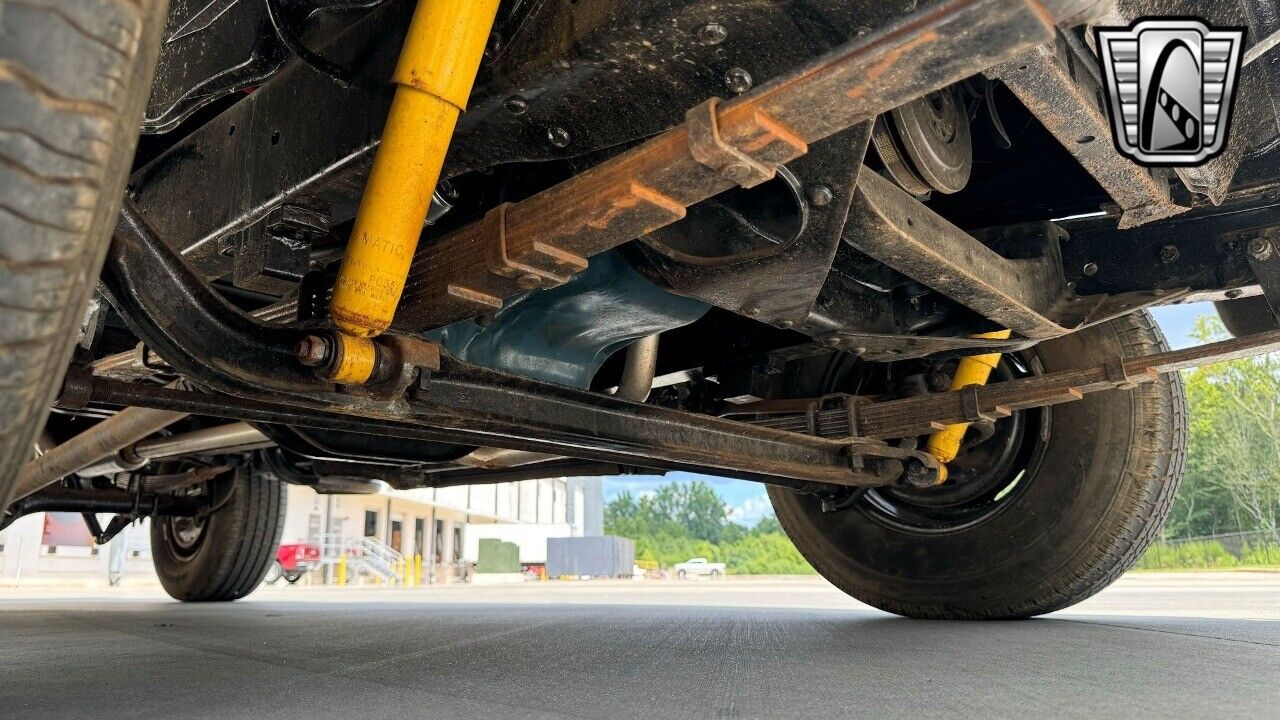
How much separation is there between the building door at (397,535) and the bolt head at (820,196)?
30582mm

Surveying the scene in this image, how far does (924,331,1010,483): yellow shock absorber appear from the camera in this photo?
2.42 metres

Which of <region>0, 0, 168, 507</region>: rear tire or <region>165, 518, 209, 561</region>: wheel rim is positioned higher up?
<region>0, 0, 168, 507</region>: rear tire

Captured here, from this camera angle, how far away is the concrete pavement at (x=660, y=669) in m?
1.20

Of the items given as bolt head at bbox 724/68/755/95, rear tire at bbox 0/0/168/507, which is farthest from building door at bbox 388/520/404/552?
rear tire at bbox 0/0/168/507

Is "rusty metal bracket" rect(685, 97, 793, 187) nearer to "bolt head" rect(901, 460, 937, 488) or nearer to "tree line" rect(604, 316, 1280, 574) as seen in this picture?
"bolt head" rect(901, 460, 937, 488)

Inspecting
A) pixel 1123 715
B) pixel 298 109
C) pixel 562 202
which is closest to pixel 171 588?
pixel 298 109

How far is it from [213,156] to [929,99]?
126 cm

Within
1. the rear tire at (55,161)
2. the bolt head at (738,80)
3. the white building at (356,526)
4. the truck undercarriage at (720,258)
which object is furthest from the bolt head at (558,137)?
the white building at (356,526)

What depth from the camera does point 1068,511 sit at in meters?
2.40

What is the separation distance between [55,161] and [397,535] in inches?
1237

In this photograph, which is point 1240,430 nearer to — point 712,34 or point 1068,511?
point 1068,511

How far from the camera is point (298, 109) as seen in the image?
142 cm

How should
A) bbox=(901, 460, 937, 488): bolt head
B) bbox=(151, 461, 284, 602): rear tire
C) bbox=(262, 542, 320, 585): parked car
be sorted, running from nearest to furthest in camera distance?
bbox=(901, 460, 937, 488): bolt head < bbox=(151, 461, 284, 602): rear tire < bbox=(262, 542, 320, 585): parked car

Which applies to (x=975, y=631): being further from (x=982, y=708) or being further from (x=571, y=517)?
(x=571, y=517)
